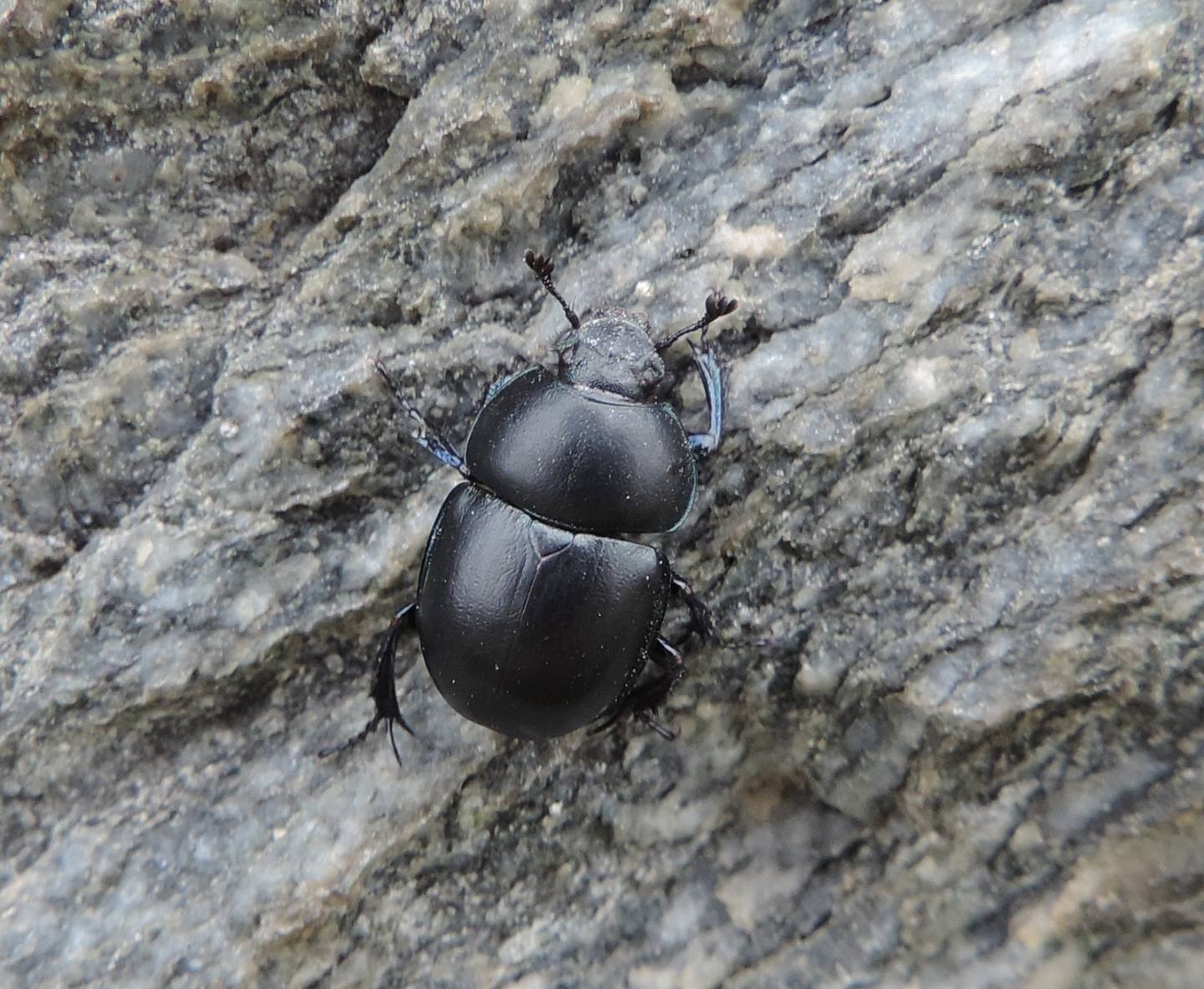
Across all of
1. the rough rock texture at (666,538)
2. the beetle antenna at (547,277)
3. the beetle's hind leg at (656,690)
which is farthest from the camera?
the beetle's hind leg at (656,690)

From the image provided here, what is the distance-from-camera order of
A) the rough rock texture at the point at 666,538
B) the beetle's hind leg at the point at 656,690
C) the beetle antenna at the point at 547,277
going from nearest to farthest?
1. the rough rock texture at the point at 666,538
2. the beetle antenna at the point at 547,277
3. the beetle's hind leg at the point at 656,690

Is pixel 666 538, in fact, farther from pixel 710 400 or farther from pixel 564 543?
pixel 710 400

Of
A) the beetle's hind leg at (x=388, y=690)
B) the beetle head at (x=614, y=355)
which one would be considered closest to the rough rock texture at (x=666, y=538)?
the beetle's hind leg at (x=388, y=690)

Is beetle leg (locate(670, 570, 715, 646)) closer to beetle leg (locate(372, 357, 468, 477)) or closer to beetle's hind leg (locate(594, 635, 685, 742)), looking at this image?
beetle's hind leg (locate(594, 635, 685, 742))

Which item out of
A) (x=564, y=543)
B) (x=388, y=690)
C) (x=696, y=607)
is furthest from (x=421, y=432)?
(x=696, y=607)

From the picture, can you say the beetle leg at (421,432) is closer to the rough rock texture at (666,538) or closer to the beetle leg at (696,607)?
the rough rock texture at (666,538)

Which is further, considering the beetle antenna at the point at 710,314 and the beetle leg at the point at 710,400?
the beetle leg at the point at 710,400

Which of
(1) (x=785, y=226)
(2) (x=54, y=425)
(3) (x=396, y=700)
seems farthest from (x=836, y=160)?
(2) (x=54, y=425)

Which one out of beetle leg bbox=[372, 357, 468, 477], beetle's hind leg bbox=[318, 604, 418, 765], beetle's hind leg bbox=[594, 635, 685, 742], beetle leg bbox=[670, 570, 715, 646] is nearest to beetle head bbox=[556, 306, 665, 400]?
beetle leg bbox=[372, 357, 468, 477]

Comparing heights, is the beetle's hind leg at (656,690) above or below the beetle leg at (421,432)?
below
